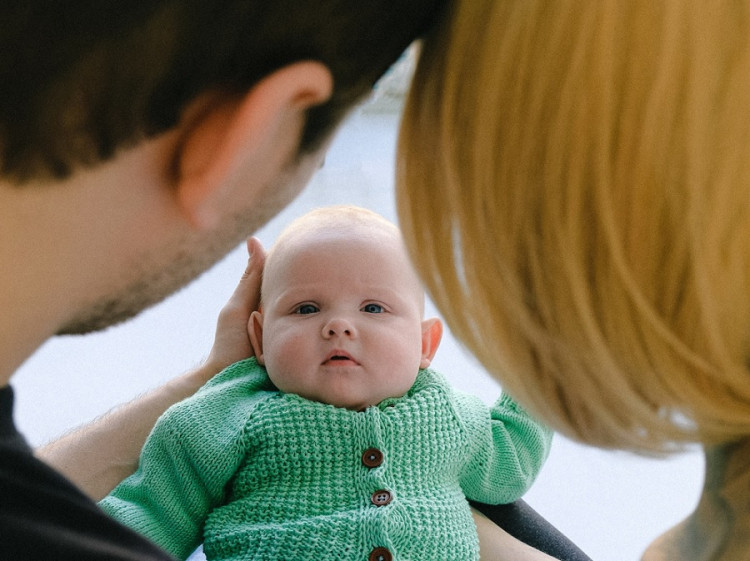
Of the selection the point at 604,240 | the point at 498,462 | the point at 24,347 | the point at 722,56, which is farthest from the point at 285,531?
the point at 722,56

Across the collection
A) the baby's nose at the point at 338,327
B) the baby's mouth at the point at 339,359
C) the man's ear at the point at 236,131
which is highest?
the man's ear at the point at 236,131

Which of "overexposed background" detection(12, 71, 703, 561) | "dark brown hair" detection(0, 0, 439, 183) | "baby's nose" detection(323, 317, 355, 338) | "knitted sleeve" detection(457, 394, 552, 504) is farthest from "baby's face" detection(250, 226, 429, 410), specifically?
"dark brown hair" detection(0, 0, 439, 183)

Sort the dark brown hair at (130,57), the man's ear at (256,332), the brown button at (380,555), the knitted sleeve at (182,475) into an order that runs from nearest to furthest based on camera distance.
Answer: the dark brown hair at (130,57), the brown button at (380,555), the knitted sleeve at (182,475), the man's ear at (256,332)

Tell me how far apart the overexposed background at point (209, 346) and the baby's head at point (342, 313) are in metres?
0.25

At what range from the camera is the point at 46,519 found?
50 centimetres

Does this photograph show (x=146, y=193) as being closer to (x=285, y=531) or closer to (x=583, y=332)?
(x=583, y=332)

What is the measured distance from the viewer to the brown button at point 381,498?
2.90 ft

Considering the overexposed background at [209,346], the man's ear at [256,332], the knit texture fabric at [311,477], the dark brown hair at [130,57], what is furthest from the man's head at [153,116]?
the overexposed background at [209,346]

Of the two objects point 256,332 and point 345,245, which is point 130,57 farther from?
point 256,332

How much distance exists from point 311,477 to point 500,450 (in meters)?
0.27

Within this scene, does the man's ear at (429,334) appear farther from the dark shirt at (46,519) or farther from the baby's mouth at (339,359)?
the dark shirt at (46,519)

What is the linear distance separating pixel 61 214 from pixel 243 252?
156cm

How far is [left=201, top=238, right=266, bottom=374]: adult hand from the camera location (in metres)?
1.16

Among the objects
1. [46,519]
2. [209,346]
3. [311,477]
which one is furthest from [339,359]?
[209,346]
